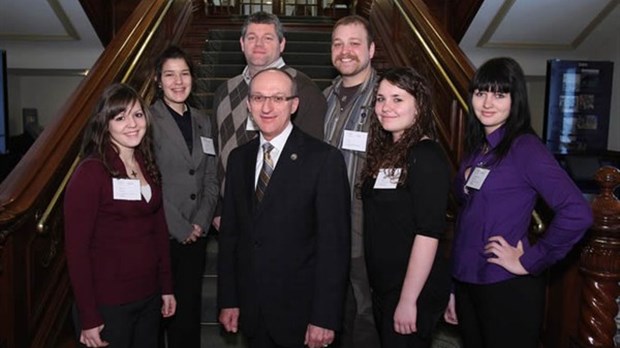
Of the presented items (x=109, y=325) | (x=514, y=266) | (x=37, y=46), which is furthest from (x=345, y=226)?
(x=37, y=46)

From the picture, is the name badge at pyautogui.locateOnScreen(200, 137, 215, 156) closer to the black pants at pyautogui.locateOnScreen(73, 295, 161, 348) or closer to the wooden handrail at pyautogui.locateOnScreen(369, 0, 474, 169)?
the black pants at pyautogui.locateOnScreen(73, 295, 161, 348)

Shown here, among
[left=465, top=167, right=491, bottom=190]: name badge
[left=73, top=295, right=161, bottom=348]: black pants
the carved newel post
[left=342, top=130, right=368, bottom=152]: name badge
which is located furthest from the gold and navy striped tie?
the carved newel post

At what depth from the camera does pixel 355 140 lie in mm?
2332

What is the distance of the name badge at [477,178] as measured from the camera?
1.90m

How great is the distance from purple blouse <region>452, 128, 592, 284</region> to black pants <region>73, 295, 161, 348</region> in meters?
1.16

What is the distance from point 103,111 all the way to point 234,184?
54 cm

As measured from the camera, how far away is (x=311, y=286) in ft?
6.35

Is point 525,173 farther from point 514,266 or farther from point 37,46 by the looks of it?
point 37,46

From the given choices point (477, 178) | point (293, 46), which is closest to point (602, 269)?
point (477, 178)

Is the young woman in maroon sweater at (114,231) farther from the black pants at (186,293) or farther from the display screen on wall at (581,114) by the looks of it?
the display screen on wall at (581,114)

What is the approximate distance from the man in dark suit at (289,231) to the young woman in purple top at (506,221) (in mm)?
464

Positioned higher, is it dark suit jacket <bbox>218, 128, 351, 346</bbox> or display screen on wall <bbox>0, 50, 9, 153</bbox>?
display screen on wall <bbox>0, 50, 9, 153</bbox>

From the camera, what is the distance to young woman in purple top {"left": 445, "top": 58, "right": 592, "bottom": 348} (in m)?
1.78

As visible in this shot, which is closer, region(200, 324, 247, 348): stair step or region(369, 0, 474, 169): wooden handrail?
region(200, 324, 247, 348): stair step
